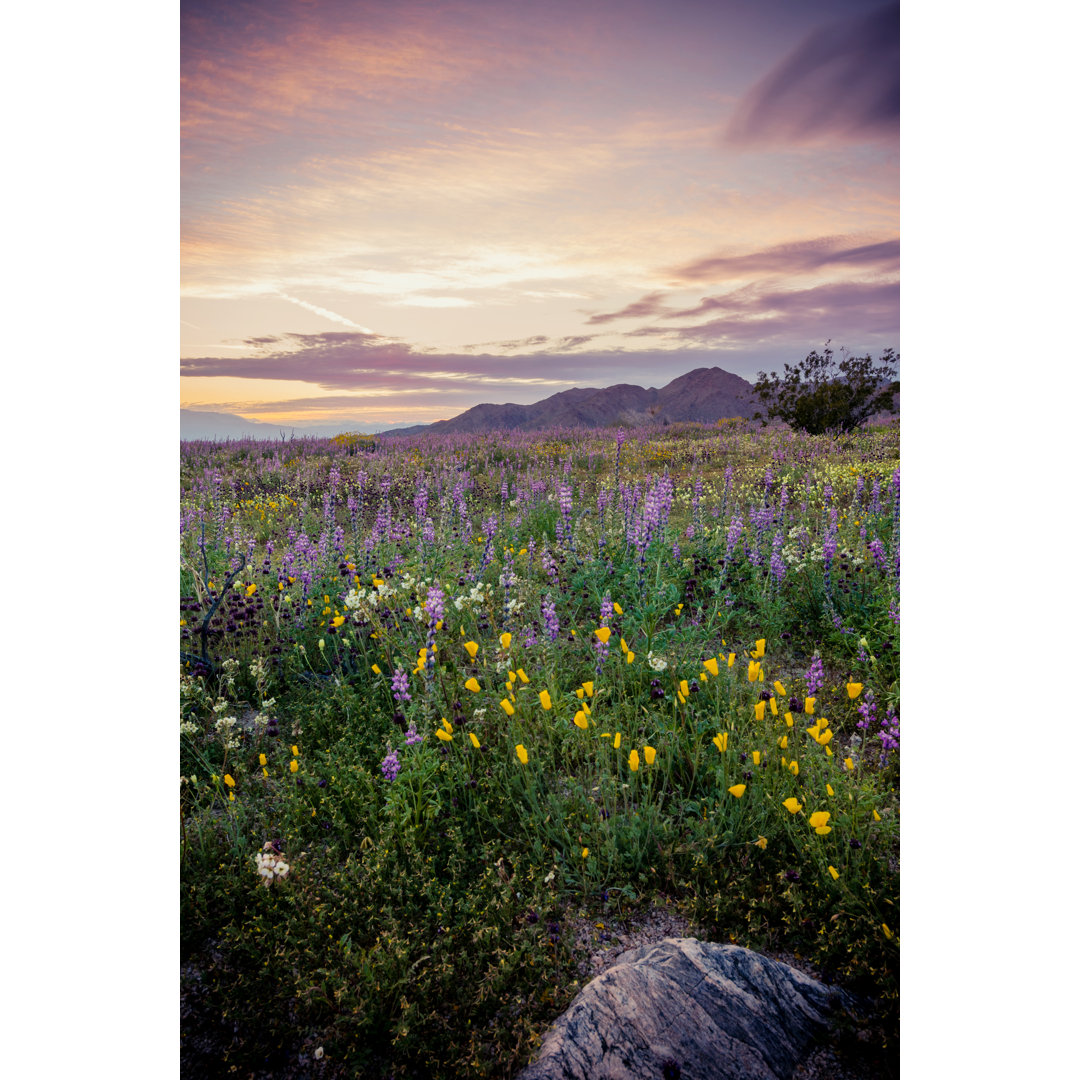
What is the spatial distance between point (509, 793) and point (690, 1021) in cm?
114

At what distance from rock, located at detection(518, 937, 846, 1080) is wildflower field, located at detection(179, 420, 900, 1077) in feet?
0.43

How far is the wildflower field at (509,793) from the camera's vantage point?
1.70 meters

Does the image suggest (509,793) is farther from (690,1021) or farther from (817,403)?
(817,403)

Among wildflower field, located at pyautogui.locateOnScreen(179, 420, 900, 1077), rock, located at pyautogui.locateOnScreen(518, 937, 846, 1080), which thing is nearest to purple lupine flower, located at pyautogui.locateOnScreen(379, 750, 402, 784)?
wildflower field, located at pyautogui.locateOnScreen(179, 420, 900, 1077)

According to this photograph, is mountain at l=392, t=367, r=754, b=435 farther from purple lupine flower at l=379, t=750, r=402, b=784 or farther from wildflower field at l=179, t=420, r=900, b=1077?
purple lupine flower at l=379, t=750, r=402, b=784

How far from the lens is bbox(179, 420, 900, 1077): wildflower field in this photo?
1.70 metres

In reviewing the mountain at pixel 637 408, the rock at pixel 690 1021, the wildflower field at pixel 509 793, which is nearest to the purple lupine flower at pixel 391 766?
the wildflower field at pixel 509 793

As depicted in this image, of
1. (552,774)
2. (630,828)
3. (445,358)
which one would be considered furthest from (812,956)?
(445,358)

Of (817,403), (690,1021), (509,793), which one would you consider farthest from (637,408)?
(690,1021)

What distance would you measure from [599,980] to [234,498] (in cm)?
896

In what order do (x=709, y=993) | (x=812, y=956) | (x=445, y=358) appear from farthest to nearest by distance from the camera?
(x=445, y=358), (x=812, y=956), (x=709, y=993)

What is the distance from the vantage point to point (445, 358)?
10.6ft
